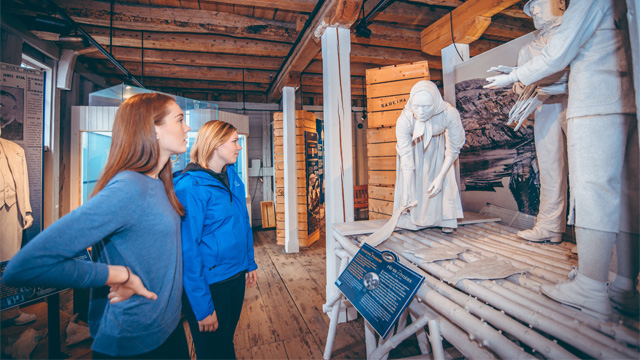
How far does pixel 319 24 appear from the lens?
3.17 meters

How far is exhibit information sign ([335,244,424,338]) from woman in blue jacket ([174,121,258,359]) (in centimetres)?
77

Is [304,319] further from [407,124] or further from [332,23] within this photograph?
[332,23]

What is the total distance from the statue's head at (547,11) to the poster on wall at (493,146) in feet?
4.27

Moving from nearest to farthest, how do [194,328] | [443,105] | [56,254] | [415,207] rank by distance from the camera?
[56,254] < [194,328] < [443,105] < [415,207]

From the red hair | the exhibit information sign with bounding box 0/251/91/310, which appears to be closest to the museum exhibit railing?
the red hair

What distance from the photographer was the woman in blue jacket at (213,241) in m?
1.52

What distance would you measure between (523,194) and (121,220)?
386cm

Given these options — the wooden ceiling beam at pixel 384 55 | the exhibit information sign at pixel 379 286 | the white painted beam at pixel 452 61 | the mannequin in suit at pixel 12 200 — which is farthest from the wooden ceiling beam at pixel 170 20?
the exhibit information sign at pixel 379 286

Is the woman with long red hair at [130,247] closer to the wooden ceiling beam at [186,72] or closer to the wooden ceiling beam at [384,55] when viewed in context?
the wooden ceiling beam at [384,55]

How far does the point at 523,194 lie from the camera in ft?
10.5

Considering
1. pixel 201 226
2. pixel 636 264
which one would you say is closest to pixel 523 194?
pixel 636 264

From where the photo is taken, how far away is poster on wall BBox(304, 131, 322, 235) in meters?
5.91

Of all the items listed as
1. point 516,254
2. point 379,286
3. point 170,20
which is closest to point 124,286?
point 379,286

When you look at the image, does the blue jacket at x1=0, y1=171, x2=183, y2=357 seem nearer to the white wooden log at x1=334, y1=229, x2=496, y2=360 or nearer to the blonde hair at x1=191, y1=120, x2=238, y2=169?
the blonde hair at x1=191, y1=120, x2=238, y2=169
